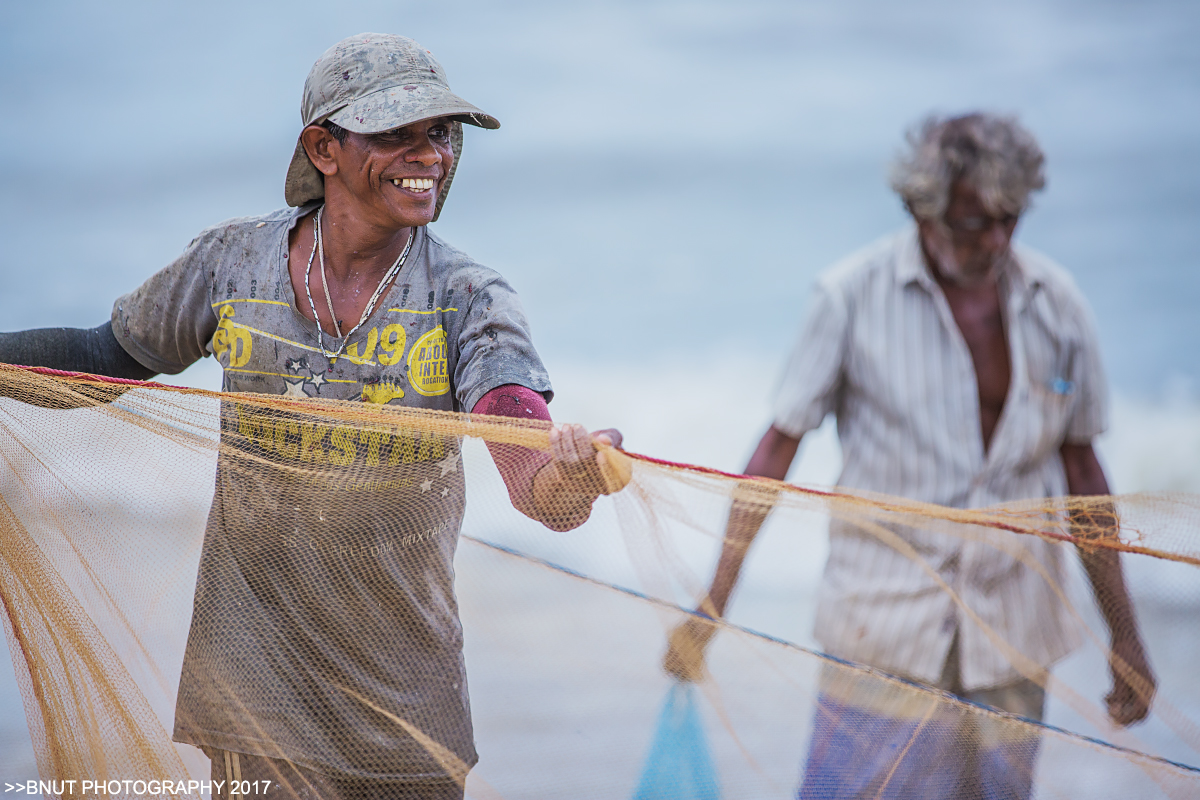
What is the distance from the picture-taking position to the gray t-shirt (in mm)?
1823

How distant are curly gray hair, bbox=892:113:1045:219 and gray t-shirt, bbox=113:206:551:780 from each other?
48.3 inches

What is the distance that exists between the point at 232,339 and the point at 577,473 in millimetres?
580

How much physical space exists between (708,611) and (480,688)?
41 cm

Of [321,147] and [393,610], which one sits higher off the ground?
[321,147]

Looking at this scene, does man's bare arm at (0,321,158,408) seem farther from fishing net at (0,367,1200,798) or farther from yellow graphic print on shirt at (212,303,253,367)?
yellow graphic print on shirt at (212,303,253,367)

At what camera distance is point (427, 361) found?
187 centimetres

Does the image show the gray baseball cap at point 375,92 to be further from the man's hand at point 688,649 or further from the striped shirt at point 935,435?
the striped shirt at point 935,435

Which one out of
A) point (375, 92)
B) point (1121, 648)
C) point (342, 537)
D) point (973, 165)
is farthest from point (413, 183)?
point (1121, 648)

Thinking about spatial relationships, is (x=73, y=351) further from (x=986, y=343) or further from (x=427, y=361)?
(x=986, y=343)

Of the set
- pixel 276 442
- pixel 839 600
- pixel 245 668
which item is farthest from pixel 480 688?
pixel 839 600

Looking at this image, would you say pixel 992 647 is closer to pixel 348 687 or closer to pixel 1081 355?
pixel 1081 355

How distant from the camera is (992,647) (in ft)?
7.98

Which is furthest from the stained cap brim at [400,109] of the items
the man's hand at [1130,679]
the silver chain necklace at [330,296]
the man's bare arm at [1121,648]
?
the man's hand at [1130,679]

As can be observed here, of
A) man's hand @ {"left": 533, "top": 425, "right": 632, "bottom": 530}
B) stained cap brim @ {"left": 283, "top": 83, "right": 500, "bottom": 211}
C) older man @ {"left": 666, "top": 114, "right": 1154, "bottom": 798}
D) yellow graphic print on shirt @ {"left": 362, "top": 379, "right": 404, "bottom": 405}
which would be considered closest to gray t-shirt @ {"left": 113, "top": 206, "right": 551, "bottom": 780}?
A: yellow graphic print on shirt @ {"left": 362, "top": 379, "right": 404, "bottom": 405}
